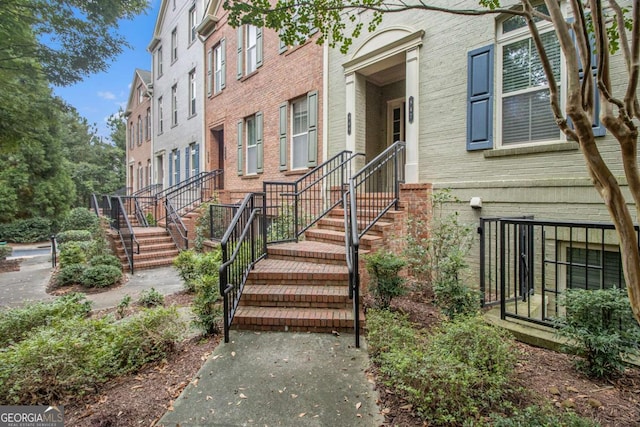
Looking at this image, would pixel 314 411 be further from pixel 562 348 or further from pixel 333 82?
pixel 333 82

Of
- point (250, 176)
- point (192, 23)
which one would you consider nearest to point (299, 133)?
point (250, 176)

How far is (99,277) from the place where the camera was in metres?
6.81

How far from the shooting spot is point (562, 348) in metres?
2.86

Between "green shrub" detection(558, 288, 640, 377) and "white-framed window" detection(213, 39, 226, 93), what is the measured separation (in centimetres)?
1226

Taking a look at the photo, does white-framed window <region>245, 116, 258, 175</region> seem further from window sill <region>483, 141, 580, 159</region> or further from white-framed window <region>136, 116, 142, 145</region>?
white-framed window <region>136, 116, 142, 145</region>

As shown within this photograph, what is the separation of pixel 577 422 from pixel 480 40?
17.3 feet

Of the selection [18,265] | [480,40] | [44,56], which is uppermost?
[44,56]

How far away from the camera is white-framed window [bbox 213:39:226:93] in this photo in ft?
39.3

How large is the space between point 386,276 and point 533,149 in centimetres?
285

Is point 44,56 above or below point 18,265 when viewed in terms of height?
above

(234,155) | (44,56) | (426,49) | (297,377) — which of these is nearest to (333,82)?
(426,49)

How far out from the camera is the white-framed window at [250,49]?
10.5 m

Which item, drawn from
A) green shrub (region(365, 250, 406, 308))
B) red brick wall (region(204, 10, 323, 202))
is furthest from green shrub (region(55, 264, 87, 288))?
green shrub (region(365, 250, 406, 308))

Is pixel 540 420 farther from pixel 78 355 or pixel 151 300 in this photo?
pixel 151 300
